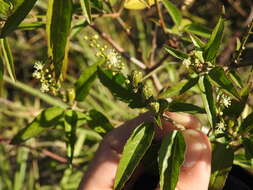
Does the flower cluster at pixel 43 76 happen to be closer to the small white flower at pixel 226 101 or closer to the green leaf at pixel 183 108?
the green leaf at pixel 183 108

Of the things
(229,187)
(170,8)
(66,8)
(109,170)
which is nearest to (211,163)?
(229,187)

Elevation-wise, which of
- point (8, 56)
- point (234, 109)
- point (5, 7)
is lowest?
point (234, 109)

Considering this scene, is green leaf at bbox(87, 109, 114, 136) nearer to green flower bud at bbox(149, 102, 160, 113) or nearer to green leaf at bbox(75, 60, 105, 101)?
green leaf at bbox(75, 60, 105, 101)

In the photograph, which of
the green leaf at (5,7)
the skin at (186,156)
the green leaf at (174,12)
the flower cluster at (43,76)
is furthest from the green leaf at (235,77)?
the green leaf at (5,7)

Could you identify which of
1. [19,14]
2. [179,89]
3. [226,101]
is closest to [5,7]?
[19,14]

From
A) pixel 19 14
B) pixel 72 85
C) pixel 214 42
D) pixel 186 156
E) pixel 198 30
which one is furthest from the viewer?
pixel 72 85

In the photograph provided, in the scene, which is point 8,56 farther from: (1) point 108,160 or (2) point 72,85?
(2) point 72,85

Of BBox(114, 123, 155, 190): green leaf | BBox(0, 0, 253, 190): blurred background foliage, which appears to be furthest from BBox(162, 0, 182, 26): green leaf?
BBox(114, 123, 155, 190): green leaf

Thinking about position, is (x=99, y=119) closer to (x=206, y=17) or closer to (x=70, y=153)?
(x=70, y=153)
